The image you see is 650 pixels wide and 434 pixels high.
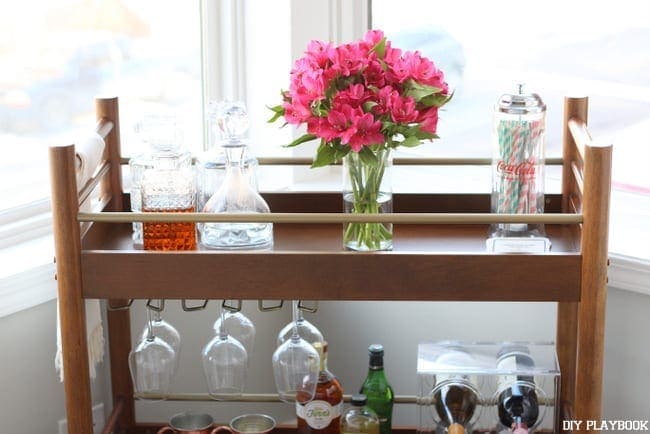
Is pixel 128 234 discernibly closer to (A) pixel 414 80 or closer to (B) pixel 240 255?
(B) pixel 240 255

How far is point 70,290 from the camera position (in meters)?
1.66

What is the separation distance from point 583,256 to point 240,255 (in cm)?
52

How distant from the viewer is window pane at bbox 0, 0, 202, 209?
2.16 m

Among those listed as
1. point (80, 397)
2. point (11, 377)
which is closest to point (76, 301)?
point (80, 397)

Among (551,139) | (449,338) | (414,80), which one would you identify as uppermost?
(414,80)

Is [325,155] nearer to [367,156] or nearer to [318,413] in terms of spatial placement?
[367,156]

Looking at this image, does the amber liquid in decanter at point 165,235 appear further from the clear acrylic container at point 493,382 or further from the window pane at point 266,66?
the window pane at point 266,66

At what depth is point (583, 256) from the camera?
1602mm

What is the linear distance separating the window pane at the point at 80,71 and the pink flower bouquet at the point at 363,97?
2.15 feet

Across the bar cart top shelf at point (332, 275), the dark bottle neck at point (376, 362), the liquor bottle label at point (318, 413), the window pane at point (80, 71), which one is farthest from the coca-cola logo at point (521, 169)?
the window pane at point (80, 71)

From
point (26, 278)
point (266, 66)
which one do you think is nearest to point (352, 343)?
point (266, 66)

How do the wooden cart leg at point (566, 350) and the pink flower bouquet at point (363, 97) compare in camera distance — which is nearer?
the pink flower bouquet at point (363, 97)

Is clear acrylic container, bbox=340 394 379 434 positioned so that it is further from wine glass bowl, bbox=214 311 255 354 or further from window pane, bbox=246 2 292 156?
window pane, bbox=246 2 292 156

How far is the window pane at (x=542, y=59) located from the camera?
2.18 meters
